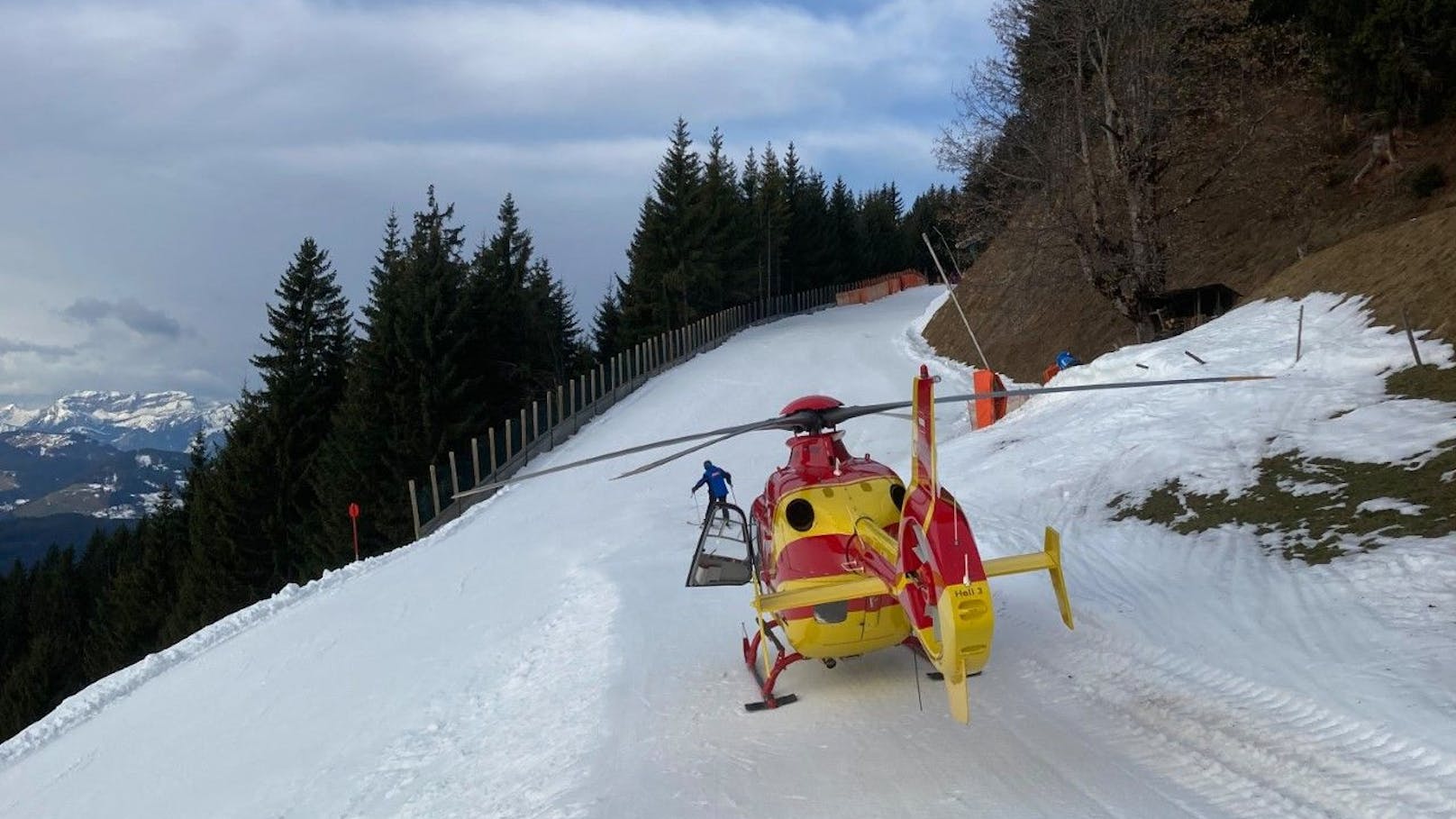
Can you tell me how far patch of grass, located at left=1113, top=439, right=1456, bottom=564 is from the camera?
855cm

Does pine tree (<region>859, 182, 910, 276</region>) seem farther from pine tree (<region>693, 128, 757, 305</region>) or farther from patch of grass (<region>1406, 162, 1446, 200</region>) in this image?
patch of grass (<region>1406, 162, 1446, 200</region>)

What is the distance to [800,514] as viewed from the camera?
7.45 metres

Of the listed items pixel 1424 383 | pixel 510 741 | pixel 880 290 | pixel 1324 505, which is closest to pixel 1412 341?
pixel 1424 383

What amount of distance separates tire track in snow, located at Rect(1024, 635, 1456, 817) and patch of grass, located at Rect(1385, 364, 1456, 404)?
6.18 metres

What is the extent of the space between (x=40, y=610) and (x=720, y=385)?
58809mm

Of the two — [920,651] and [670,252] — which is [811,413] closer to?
[920,651]

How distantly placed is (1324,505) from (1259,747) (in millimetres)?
5034

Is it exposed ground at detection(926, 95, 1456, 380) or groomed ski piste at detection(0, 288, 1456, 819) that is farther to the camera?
exposed ground at detection(926, 95, 1456, 380)

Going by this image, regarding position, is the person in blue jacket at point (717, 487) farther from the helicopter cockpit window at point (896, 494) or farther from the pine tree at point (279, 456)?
the pine tree at point (279, 456)

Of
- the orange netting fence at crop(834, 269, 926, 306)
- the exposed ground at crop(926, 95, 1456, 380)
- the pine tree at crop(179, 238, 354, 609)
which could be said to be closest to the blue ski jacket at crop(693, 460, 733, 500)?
the exposed ground at crop(926, 95, 1456, 380)

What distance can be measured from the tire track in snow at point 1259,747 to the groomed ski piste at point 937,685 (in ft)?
0.07

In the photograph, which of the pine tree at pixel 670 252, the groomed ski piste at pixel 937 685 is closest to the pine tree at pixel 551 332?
the pine tree at pixel 670 252

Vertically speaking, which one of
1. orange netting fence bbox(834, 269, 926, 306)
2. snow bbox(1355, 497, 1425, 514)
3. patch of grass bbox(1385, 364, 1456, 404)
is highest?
orange netting fence bbox(834, 269, 926, 306)

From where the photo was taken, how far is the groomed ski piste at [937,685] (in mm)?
5742
